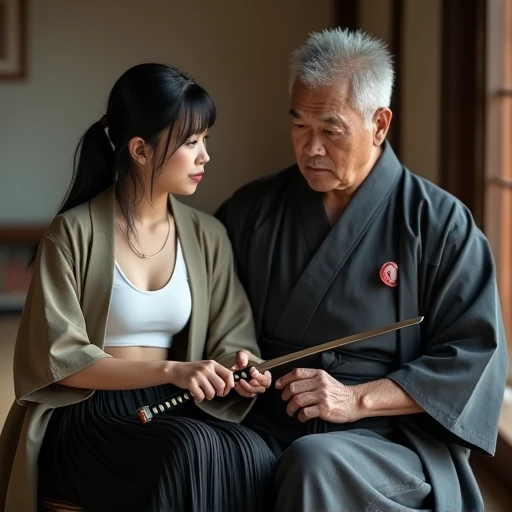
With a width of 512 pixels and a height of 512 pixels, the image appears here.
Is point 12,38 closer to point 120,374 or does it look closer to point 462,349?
point 120,374

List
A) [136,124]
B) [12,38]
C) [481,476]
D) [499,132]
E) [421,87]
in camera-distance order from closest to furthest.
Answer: [136,124] → [481,476] → [499,132] → [421,87] → [12,38]

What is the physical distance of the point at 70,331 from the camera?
214 centimetres

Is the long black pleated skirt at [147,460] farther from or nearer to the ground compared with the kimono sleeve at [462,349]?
nearer to the ground

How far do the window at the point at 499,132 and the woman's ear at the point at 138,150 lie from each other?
162 cm

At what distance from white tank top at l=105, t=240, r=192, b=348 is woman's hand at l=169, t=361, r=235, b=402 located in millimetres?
232

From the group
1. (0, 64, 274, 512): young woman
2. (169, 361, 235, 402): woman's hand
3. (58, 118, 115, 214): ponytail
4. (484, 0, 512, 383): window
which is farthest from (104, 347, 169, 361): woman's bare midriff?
(484, 0, 512, 383): window

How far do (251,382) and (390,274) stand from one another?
44cm

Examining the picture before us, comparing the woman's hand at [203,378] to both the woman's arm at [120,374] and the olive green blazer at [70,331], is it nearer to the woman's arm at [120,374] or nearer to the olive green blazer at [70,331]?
the woman's arm at [120,374]

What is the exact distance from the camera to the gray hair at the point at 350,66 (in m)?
2.31

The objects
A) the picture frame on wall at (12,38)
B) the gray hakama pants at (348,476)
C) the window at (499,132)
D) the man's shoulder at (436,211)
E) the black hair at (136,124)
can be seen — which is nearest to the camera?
the gray hakama pants at (348,476)

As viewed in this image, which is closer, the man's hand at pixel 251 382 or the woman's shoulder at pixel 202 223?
the man's hand at pixel 251 382

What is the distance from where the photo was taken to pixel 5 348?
14.9 ft

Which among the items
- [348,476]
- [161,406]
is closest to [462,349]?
[348,476]

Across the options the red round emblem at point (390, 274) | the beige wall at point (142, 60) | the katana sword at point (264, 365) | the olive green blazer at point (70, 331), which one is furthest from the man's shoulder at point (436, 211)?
the beige wall at point (142, 60)
